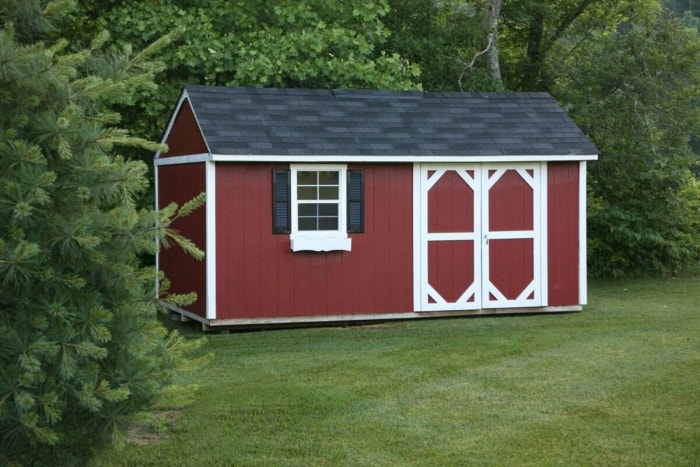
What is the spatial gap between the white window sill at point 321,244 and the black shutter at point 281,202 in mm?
182

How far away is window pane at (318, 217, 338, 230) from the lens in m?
12.1

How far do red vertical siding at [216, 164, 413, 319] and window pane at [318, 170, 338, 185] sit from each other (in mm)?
265

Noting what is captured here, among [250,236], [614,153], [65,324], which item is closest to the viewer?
[65,324]

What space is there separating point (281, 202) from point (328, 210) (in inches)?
21.7

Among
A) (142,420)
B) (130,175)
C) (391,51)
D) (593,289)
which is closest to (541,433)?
(142,420)

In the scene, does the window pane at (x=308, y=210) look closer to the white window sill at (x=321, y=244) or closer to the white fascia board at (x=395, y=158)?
the white window sill at (x=321, y=244)

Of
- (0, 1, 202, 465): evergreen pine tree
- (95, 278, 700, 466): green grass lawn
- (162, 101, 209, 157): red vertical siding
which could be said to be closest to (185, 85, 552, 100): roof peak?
(162, 101, 209, 157): red vertical siding

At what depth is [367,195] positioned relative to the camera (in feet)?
40.2

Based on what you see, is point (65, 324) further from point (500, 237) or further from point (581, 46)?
point (581, 46)

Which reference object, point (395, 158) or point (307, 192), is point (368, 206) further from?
point (307, 192)

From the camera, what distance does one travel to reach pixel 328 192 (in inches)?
477

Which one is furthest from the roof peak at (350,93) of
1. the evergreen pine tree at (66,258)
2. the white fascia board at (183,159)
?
the evergreen pine tree at (66,258)

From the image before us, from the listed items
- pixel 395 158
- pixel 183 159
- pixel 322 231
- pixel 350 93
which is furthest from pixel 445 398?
pixel 350 93

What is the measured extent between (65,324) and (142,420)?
2.14 feet
